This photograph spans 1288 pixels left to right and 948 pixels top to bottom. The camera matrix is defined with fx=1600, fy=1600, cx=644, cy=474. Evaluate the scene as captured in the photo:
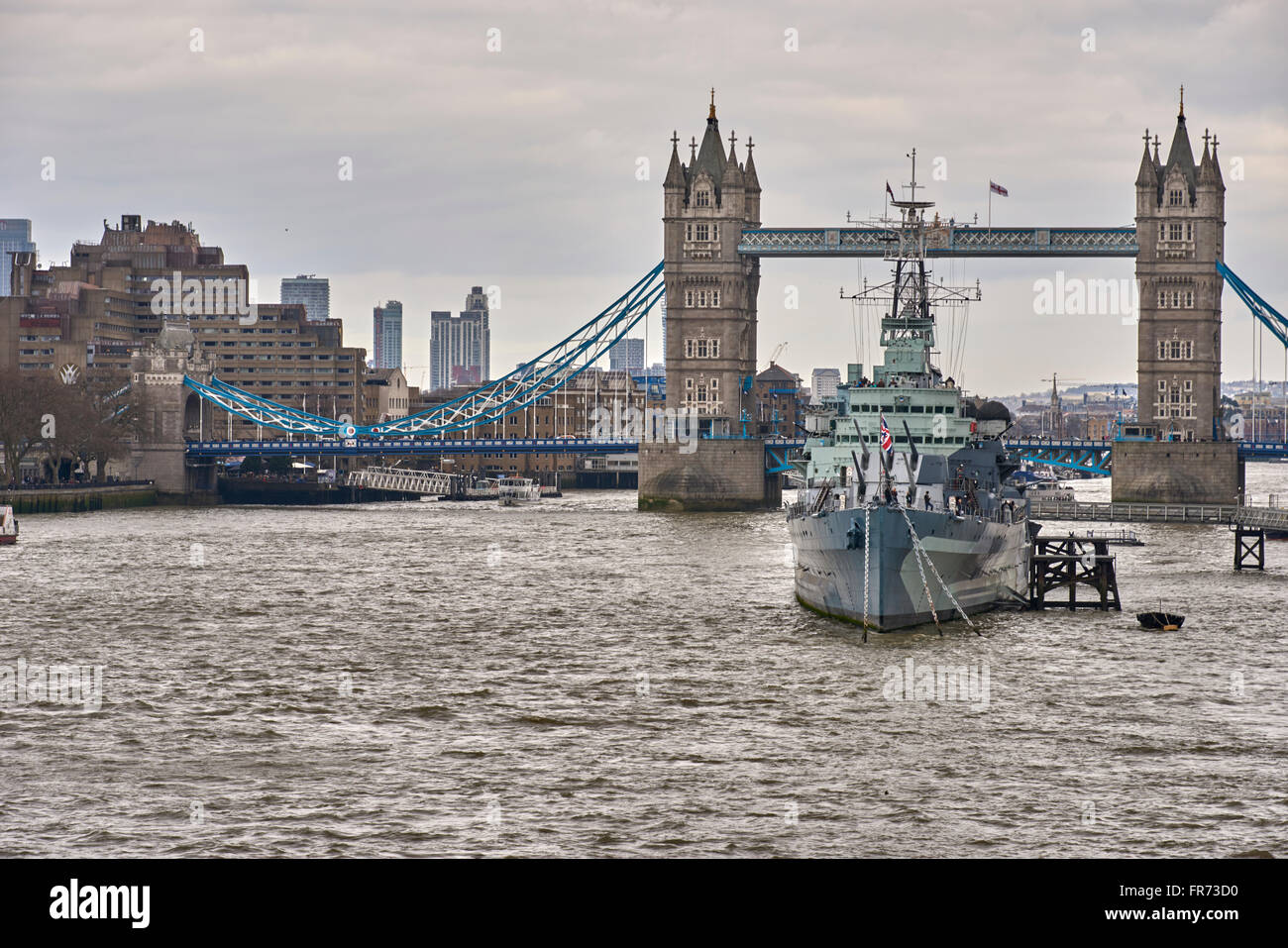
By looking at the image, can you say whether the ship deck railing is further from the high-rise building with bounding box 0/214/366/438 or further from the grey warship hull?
the high-rise building with bounding box 0/214/366/438

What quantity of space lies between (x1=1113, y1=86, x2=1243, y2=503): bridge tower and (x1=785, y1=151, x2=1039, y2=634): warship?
145ft

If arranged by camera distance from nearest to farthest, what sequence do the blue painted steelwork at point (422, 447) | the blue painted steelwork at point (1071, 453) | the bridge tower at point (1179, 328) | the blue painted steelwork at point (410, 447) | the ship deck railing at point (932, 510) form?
1. the ship deck railing at point (932, 510)
2. the bridge tower at point (1179, 328)
3. the blue painted steelwork at point (1071, 453)
4. the blue painted steelwork at point (422, 447)
5. the blue painted steelwork at point (410, 447)

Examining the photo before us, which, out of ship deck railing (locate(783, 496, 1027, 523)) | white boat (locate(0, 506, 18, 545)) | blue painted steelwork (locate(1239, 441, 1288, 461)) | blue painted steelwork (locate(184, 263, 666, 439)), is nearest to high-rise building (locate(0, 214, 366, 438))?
blue painted steelwork (locate(184, 263, 666, 439))

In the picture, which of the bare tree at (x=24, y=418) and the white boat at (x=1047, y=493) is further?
the bare tree at (x=24, y=418)

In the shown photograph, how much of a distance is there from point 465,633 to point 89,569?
22117mm

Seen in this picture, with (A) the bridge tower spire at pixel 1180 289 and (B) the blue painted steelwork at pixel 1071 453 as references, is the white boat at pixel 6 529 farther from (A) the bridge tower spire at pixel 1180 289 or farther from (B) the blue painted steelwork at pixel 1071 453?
(A) the bridge tower spire at pixel 1180 289

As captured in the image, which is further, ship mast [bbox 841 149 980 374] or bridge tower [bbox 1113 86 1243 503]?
bridge tower [bbox 1113 86 1243 503]

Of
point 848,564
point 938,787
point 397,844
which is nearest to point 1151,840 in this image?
point 938,787

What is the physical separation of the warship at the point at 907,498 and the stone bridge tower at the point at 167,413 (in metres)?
66.7

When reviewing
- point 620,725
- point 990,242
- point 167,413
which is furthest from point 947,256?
point 620,725

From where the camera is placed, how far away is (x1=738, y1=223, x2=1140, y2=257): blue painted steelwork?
93.1 m

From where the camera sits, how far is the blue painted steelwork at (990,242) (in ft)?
305

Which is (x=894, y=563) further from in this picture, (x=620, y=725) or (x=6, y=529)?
(x=6, y=529)

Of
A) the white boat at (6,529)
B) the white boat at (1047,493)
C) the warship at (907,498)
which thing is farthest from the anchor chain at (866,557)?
the white boat at (1047,493)
